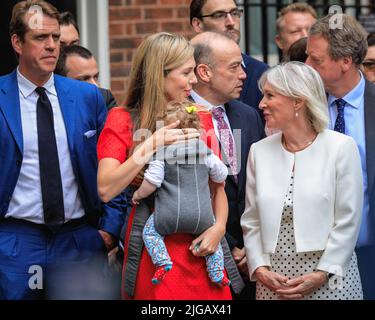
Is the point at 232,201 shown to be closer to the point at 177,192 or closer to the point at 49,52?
the point at 177,192

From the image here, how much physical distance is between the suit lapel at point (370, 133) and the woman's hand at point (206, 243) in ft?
3.41

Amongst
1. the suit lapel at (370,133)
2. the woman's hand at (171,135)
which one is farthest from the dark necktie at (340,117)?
the woman's hand at (171,135)

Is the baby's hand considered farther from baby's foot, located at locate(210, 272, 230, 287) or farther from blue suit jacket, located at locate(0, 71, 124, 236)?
blue suit jacket, located at locate(0, 71, 124, 236)

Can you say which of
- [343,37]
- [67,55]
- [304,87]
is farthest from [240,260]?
[67,55]

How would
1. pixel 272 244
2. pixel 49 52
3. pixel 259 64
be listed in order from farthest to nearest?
pixel 259 64, pixel 49 52, pixel 272 244

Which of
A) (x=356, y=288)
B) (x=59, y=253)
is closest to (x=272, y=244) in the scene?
(x=356, y=288)

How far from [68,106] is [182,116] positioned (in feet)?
2.96

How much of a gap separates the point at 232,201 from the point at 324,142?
2.34ft

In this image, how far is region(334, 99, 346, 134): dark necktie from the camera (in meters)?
5.70

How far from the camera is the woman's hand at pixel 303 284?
5125mm

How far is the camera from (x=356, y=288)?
5.30 metres

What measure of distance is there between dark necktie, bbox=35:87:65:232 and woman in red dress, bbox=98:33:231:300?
0.47 metres

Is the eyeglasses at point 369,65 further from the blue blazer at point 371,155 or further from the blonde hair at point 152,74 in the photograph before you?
the blonde hair at point 152,74

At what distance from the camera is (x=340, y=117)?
5.73 m
